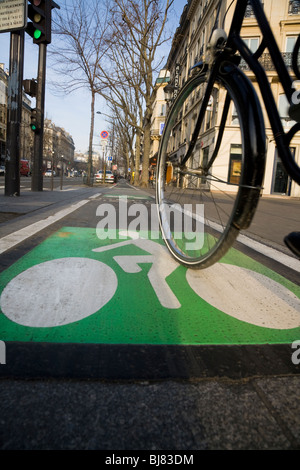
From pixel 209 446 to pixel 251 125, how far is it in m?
1.14

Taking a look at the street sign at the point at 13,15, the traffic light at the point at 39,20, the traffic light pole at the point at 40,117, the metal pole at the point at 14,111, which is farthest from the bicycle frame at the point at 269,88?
the traffic light pole at the point at 40,117

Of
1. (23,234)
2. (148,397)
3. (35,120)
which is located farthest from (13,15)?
(148,397)

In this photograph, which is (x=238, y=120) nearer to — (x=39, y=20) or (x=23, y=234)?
(x=23, y=234)

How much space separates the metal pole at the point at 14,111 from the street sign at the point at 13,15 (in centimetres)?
61

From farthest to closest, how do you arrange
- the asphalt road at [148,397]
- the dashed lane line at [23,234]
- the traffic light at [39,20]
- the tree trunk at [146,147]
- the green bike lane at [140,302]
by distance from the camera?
the tree trunk at [146,147]
the traffic light at [39,20]
the dashed lane line at [23,234]
the green bike lane at [140,302]
the asphalt road at [148,397]

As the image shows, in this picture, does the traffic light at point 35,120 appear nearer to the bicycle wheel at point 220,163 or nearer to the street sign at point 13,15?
the street sign at point 13,15

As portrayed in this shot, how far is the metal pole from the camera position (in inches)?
253

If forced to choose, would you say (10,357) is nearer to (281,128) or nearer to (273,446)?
(273,446)

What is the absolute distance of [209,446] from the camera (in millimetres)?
703

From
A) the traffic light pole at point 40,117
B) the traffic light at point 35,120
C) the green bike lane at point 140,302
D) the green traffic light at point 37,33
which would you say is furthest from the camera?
the traffic light pole at point 40,117

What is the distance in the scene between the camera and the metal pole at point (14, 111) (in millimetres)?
6430

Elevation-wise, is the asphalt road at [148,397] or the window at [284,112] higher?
the window at [284,112]

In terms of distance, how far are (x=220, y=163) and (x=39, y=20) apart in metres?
6.82

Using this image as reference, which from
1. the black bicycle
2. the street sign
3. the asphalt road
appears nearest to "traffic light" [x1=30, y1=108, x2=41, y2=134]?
the street sign
